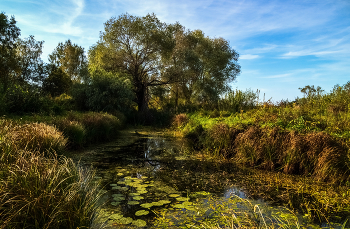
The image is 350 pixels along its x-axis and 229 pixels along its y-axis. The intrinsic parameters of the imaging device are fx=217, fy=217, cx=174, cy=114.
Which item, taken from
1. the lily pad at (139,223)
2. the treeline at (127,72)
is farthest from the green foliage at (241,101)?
the lily pad at (139,223)

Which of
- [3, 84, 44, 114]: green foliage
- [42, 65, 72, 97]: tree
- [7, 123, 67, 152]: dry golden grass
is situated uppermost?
[42, 65, 72, 97]: tree

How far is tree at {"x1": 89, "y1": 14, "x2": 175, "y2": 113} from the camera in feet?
65.1

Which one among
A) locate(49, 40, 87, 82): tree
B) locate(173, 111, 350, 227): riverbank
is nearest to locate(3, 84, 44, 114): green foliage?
locate(173, 111, 350, 227): riverbank

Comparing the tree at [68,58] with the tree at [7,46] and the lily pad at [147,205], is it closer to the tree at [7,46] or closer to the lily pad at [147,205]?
the tree at [7,46]

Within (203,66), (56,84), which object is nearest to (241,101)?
→ (203,66)

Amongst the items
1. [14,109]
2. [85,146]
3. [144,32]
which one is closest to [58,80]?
[144,32]

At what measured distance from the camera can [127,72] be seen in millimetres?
20875

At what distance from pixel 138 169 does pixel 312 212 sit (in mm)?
4038

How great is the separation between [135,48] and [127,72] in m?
2.39

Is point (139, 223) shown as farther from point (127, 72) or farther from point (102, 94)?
point (127, 72)

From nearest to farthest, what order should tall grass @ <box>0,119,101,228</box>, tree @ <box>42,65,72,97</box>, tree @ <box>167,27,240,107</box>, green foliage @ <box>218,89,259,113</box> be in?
tall grass @ <box>0,119,101,228</box> → green foliage @ <box>218,89,259,113</box> → tree @ <box>167,27,240,107</box> → tree @ <box>42,65,72,97</box>

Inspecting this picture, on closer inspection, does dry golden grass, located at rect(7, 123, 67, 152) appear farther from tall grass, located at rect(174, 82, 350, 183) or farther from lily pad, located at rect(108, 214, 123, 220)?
tall grass, located at rect(174, 82, 350, 183)

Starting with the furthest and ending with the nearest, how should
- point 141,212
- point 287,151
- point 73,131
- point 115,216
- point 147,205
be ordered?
point 73,131 → point 287,151 → point 147,205 → point 141,212 → point 115,216

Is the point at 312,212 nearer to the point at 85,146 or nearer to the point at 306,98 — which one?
the point at 85,146
